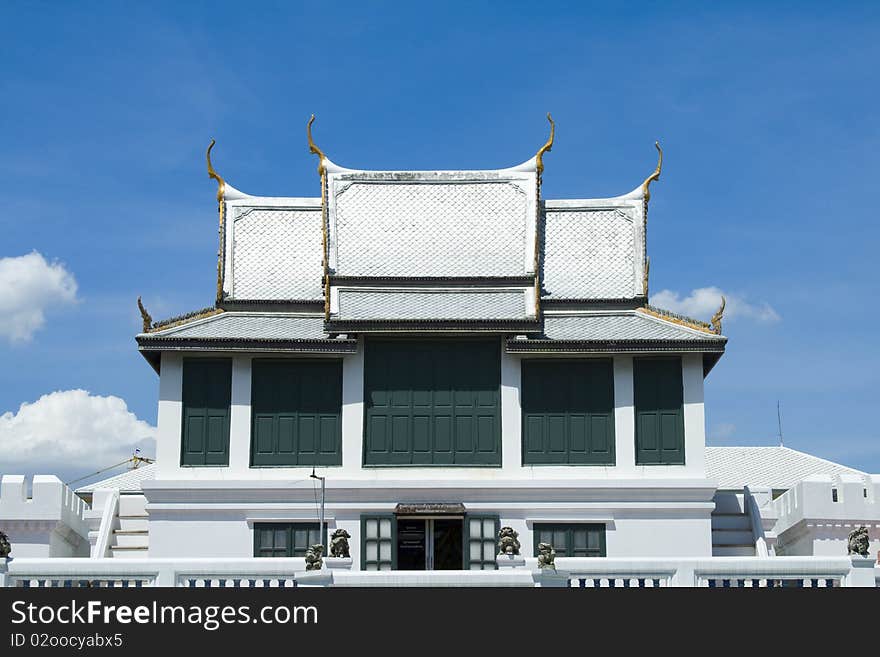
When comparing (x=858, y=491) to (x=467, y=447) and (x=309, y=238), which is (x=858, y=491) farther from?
(x=309, y=238)

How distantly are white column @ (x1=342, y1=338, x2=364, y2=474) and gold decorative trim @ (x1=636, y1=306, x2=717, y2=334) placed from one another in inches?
261

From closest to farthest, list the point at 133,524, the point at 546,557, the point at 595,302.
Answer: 1. the point at 546,557
2. the point at 595,302
3. the point at 133,524

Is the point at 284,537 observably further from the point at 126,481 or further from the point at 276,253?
the point at 126,481

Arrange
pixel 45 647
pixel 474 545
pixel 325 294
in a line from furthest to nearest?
pixel 325 294 → pixel 474 545 → pixel 45 647

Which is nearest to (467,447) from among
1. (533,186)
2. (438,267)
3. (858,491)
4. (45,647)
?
(438,267)

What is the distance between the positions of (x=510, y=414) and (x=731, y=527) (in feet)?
20.3

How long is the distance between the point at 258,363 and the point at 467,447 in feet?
16.2

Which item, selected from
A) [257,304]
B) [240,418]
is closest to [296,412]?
[240,418]

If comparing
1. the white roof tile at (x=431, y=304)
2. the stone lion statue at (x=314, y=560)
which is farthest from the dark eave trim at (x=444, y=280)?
the stone lion statue at (x=314, y=560)

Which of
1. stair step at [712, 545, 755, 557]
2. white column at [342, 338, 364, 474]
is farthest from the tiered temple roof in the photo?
stair step at [712, 545, 755, 557]

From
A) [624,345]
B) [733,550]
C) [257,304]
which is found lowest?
[733,550]

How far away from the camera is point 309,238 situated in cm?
3262

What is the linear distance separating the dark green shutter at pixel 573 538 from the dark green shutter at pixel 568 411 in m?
1.37

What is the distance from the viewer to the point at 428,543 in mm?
28984
